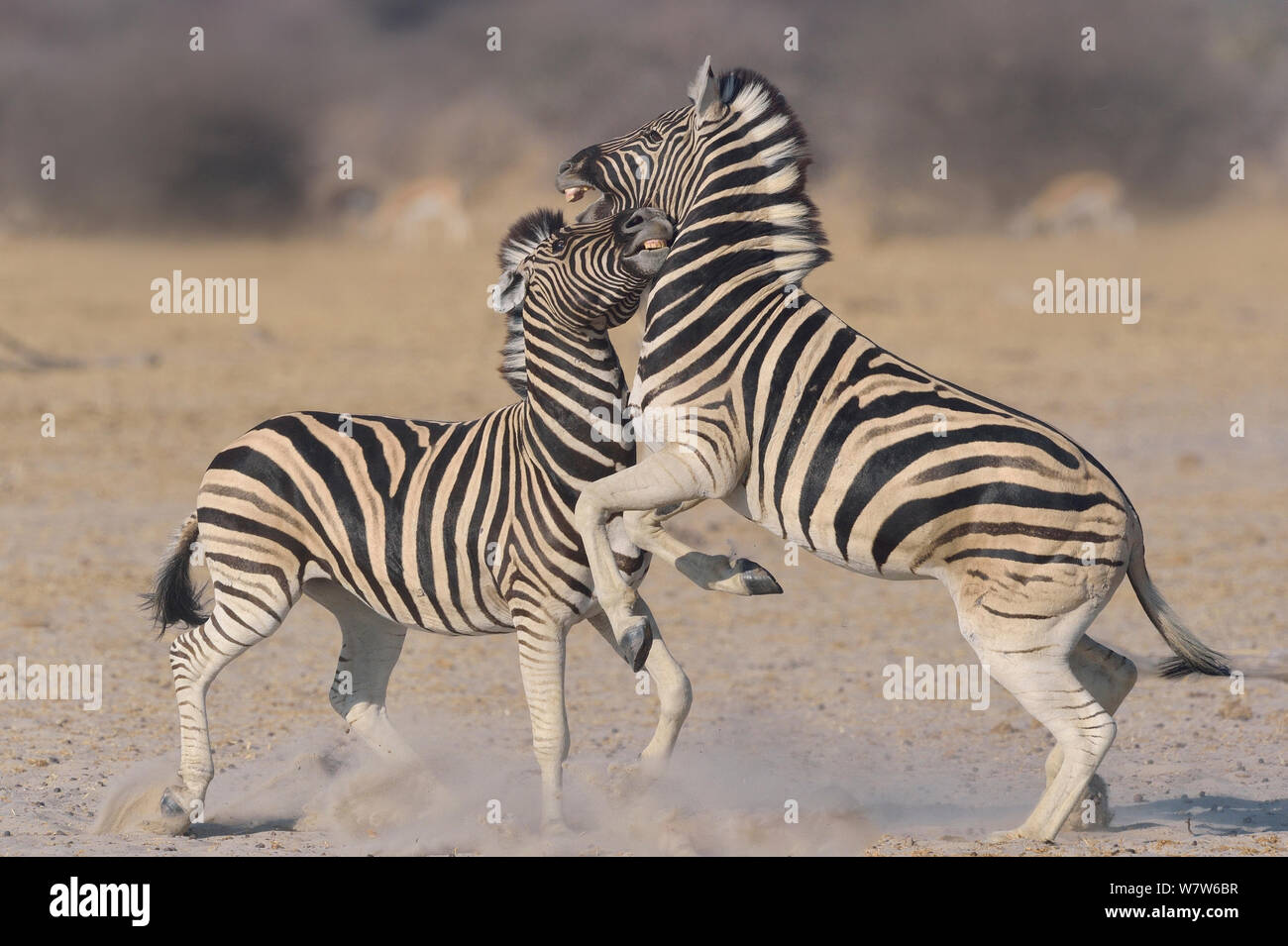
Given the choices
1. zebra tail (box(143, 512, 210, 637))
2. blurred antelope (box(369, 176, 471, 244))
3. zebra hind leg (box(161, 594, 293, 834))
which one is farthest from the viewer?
blurred antelope (box(369, 176, 471, 244))

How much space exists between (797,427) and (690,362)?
476mm

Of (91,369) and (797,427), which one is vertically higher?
(91,369)

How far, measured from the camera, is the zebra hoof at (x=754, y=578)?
5.68 m

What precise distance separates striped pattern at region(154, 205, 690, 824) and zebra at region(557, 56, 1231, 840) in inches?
10.4

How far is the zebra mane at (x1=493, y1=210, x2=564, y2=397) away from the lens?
6402mm

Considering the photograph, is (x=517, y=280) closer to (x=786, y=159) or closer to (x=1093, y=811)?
(x=786, y=159)

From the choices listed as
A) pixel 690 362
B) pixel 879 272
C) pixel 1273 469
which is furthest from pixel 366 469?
pixel 879 272

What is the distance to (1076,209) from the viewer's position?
30.0m

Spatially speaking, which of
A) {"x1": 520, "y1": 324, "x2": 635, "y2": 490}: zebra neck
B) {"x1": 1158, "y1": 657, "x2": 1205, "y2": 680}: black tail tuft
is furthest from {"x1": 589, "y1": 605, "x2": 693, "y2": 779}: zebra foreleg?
{"x1": 1158, "y1": 657, "x2": 1205, "y2": 680}: black tail tuft

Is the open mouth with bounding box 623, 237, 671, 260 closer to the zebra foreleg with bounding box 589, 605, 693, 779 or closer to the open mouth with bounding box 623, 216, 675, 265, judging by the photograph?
the open mouth with bounding box 623, 216, 675, 265

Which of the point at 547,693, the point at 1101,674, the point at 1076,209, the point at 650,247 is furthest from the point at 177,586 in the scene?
the point at 1076,209

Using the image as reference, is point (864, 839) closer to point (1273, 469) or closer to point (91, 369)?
point (1273, 469)

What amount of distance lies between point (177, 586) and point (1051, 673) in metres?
3.85

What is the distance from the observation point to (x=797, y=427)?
5.57m
